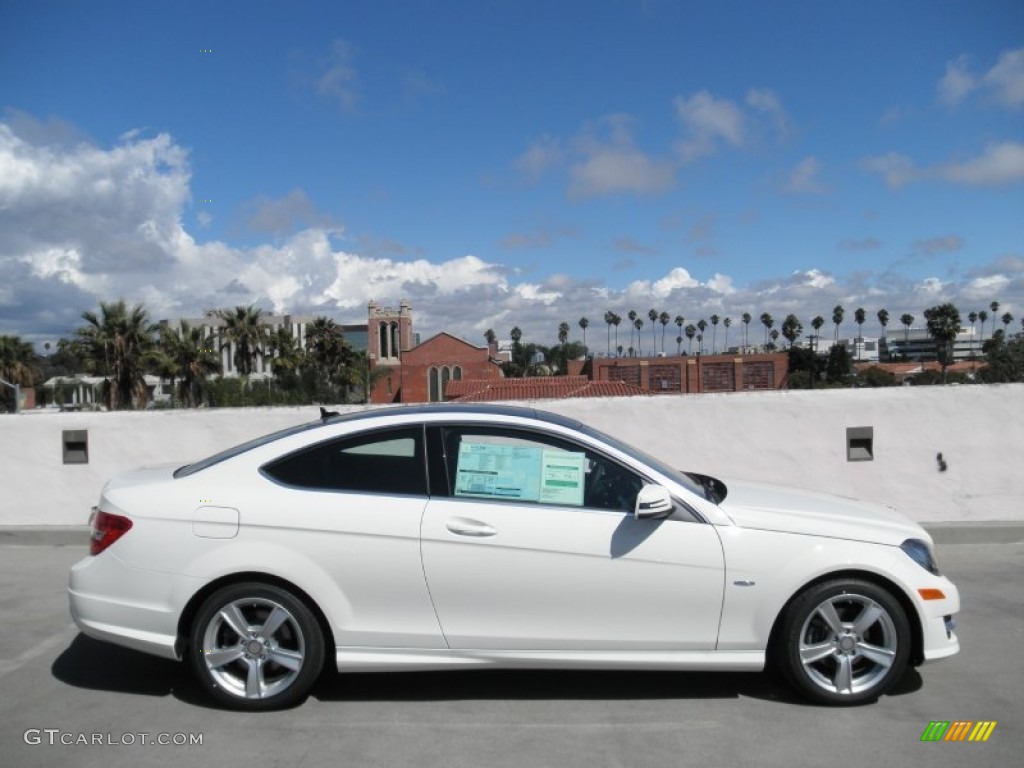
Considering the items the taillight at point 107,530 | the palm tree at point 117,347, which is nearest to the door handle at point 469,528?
the taillight at point 107,530

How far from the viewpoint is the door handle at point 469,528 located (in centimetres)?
413

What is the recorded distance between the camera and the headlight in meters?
4.25

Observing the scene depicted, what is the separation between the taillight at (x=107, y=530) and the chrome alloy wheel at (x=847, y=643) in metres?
3.46

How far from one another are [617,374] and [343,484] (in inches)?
2558

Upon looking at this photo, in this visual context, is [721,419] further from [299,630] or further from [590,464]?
[299,630]

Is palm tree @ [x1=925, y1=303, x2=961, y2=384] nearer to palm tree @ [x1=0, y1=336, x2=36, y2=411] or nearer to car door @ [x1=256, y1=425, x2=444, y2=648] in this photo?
palm tree @ [x1=0, y1=336, x2=36, y2=411]

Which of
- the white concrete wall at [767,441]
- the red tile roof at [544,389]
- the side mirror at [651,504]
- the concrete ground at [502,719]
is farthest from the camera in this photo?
the red tile roof at [544,389]

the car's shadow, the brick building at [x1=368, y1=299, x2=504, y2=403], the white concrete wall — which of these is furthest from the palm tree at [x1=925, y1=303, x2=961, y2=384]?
the car's shadow

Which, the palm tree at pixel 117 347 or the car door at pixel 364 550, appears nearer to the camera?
the car door at pixel 364 550

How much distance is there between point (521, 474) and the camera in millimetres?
4312

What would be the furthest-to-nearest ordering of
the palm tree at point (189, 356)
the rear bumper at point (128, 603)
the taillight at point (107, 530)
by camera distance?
the palm tree at point (189, 356) < the taillight at point (107, 530) < the rear bumper at point (128, 603)

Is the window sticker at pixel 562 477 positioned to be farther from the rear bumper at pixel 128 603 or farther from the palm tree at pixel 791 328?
the palm tree at pixel 791 328

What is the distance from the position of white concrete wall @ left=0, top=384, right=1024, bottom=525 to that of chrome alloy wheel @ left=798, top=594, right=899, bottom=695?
160 inches

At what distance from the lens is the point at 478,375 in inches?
3903
